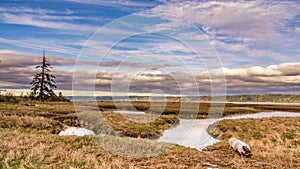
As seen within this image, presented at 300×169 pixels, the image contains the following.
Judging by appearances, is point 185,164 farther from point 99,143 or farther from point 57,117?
point 57,117

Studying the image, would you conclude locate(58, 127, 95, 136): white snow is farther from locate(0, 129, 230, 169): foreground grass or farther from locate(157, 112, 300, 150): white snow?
locate(0, 129, 230, 169): foreground grass

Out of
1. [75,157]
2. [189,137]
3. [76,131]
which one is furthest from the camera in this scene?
[189,137]

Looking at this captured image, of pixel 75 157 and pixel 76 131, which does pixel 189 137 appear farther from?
pixel 75 157

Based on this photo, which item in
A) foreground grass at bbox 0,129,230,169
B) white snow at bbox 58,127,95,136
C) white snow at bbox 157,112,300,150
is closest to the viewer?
foreground grass at bbox 0,129,230,169

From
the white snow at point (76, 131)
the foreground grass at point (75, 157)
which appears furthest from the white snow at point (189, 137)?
the foreground grass at point (75, 157)

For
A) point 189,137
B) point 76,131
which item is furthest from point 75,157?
point 189,137

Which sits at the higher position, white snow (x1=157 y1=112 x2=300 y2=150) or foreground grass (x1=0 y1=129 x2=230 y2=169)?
foreground grass (x1=0 y1=129 x2=230 y2=169)

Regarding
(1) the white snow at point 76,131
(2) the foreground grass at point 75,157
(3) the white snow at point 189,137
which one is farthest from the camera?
(1) the white snow at point 76,131

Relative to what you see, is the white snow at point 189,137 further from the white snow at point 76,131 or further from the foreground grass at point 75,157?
the foreground grass at point 75,157

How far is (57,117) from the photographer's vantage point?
40125 mm

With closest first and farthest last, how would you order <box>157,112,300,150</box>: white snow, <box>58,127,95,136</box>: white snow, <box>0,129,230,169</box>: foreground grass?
<box>0,129,230,169</box>: foreground grass, <box>157,112,300,150</box>: white snow, <box>58,127,95,136</box>: white snow

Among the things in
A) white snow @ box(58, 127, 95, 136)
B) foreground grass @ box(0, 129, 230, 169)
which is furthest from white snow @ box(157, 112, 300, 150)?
foreground grass @ box(0, 129, 230, 169)

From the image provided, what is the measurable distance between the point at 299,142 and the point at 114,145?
641 inches

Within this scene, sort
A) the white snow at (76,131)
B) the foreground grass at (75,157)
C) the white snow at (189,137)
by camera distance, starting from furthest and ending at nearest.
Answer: the white snow at (76,131) < the white snow at (189,137) < the foreground grass at (75,157)
